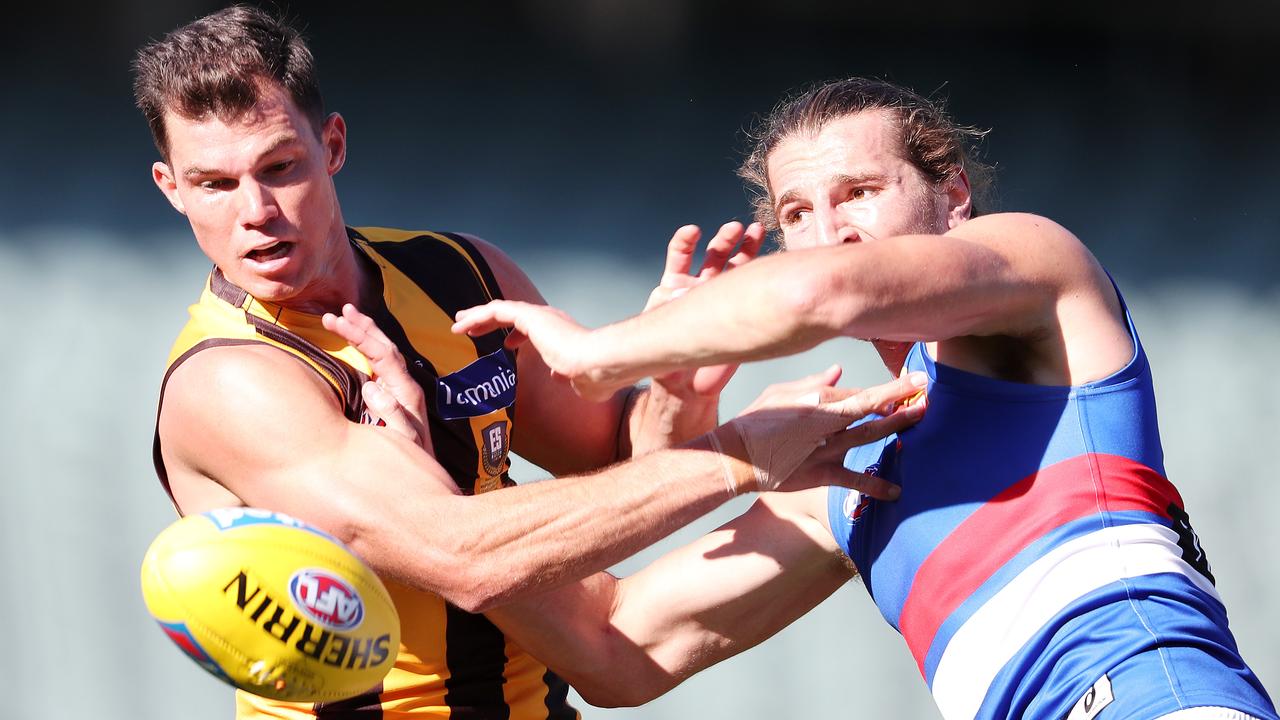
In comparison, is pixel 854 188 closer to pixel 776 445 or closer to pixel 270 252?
pixel 776 445

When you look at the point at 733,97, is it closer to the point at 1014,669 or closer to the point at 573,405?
the point at 573,405

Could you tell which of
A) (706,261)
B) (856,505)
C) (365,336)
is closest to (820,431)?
(856,505)

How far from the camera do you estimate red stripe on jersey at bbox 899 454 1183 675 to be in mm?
2105

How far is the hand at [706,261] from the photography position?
7.89 ft

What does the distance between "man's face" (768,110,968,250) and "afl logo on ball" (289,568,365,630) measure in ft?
3.83

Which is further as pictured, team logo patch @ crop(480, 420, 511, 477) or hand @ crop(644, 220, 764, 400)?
team logo patch @ crop(480, 420, 511, 477)

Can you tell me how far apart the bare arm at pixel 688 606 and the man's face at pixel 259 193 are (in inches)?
36.7

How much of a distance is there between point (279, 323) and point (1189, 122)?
11.7 ft

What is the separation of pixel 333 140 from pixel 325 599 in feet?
4.18

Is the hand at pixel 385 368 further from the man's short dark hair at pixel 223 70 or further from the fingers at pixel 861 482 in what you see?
the fingers at pixel 861 482

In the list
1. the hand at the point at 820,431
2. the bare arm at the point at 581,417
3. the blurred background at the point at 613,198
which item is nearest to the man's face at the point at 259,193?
the bare arm at the point at 581,417

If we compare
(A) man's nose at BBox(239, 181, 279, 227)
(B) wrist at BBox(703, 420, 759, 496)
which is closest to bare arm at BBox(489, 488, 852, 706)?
(B) wrist at BBox(703, 420, 759, 496)

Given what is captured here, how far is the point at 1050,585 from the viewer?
82.3 inches

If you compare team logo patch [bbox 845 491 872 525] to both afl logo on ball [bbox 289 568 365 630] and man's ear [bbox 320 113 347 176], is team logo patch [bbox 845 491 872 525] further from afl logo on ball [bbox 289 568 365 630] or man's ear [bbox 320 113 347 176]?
man's ear [bbox 320 113 347 176]
